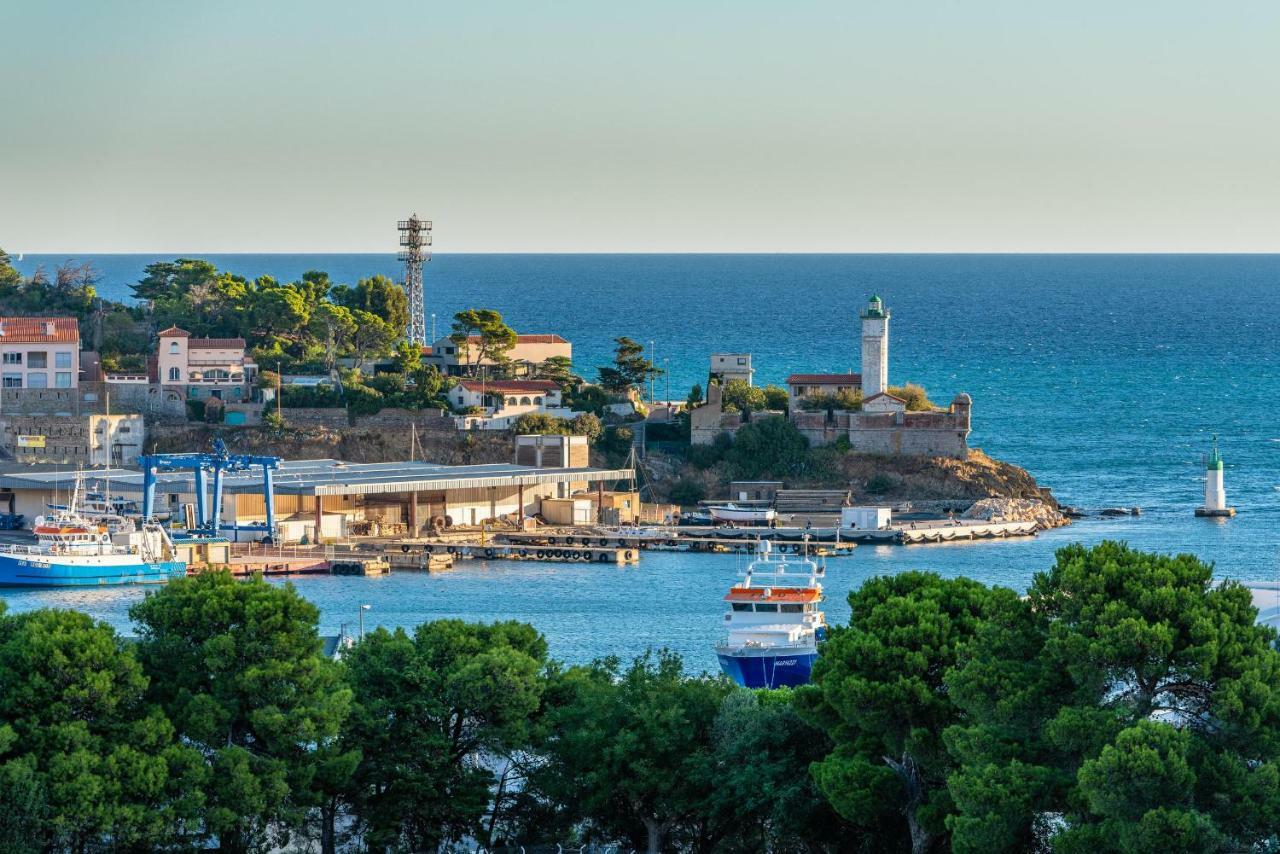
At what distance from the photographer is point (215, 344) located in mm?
85000

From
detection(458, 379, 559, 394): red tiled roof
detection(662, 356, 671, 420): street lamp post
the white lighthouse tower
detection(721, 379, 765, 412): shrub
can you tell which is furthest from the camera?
detection(662, 356, 671, 420): street lamp post

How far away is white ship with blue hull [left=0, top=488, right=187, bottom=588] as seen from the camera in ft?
200

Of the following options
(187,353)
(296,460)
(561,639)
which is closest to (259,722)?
(561,639)

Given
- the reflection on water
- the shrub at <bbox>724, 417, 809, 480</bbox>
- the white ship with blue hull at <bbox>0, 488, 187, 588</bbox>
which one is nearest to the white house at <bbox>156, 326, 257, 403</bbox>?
the shrub at <bbox>724, 417, 809, 480</bbox>

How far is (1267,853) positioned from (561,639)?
2673 cm

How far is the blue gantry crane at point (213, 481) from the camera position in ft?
216

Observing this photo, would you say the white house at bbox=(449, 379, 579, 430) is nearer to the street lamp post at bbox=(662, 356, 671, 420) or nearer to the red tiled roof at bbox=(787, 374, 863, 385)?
the street lamp post at bbox=(662, 356, 671, 420)

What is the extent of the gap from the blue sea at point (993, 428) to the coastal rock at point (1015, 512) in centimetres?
151

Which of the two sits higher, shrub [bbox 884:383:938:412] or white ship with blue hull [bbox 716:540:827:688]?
shrub [bbox 884:383:938:412]

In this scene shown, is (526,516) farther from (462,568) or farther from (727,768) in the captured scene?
(727,768)

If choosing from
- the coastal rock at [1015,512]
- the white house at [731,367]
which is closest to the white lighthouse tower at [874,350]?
the white house at [731,367]

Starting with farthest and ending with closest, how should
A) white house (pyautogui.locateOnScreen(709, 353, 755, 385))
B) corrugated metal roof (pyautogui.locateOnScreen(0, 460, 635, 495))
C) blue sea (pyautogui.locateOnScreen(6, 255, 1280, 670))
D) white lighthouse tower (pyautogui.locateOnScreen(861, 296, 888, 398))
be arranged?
white house (pyautogui.locateOnScreen(709, 353, 755, 385))
white lighthouse tower (pyautogui.locateOnScreen(861, 296, 888, 398))
corrugated metal roof (pyautogui.locateOnScreen(0, 460, 635, 495))
blue sea (pyautogui.locateOnScreen(6, 255, 1280, 670))

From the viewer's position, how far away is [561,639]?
50.2 metres

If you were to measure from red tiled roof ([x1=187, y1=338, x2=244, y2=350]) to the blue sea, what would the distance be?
23.7 m
